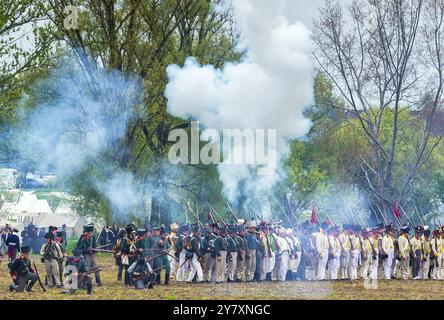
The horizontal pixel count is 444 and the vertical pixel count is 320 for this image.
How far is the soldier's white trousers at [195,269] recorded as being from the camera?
76.3 ft

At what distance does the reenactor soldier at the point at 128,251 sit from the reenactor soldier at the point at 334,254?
5838 mm

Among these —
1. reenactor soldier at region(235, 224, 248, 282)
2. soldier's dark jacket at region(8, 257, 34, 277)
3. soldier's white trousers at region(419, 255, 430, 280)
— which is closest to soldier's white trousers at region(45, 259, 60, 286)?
soldier's dark jacket at region(8, 257, 34, 277)

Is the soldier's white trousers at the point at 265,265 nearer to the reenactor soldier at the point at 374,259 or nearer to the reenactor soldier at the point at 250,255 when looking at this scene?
A: the reenactor soldier at the point at 250,255

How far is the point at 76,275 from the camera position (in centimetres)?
→ 2000

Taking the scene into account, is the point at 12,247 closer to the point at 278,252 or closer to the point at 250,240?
the point at 250,240

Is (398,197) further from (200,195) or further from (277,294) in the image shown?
(277,294)

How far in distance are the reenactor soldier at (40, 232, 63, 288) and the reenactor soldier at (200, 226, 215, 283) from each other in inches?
152

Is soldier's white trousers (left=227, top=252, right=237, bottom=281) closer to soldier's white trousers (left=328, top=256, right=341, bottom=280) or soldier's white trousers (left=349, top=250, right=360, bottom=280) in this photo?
soldier's white trousers (left=328, top=256, right=341, bottom=280)

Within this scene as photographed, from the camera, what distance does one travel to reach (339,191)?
48.2 metres

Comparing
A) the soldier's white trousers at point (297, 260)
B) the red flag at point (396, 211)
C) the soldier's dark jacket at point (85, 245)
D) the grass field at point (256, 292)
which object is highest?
the red flag at point (396, 211)

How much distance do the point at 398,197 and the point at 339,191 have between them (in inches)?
470

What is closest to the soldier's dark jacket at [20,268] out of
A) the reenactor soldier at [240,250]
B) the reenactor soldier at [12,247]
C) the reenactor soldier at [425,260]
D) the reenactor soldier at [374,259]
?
the reenactor soldier at [240,250]

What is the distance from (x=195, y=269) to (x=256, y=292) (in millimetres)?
3146
